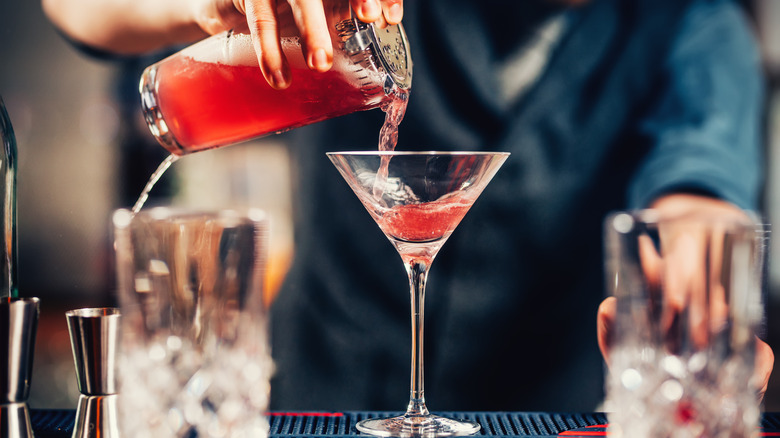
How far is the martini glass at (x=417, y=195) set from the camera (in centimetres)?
96

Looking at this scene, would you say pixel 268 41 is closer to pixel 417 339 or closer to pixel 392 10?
pixel 392 10

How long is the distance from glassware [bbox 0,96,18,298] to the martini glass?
378mm

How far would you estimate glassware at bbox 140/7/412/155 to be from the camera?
3.05 feet

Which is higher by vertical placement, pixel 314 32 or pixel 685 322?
pixel 314 32

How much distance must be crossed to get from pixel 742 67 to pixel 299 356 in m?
1.26

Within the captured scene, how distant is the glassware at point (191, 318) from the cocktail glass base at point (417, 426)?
0.91 feet

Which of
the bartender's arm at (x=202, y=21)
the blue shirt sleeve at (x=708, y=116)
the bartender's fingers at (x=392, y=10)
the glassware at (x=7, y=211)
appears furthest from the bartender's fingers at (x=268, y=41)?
the blue shirt sleeve at (x=708, y=116)

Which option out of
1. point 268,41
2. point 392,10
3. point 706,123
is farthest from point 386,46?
point 706,123

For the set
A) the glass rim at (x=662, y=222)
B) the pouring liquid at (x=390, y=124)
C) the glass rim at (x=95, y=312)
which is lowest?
the glass rim at (x=95, y=312)

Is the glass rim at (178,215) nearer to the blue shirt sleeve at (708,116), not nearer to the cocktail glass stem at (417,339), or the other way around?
the cocktail glass stem at (417,339)

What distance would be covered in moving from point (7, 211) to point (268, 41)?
34 cm

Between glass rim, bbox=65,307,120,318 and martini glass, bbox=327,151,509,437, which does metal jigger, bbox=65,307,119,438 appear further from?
martini glass, bbox=327,151,509,437

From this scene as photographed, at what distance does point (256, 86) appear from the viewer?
3.13 ft

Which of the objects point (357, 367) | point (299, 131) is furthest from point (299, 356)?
point (299, 131)
